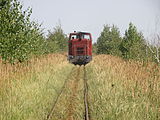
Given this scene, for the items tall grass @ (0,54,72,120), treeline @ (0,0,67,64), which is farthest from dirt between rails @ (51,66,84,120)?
treeline @ (0,0,67,64)

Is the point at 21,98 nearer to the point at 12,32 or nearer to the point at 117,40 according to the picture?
the point at 12,32

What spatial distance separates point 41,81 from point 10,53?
2.20 m

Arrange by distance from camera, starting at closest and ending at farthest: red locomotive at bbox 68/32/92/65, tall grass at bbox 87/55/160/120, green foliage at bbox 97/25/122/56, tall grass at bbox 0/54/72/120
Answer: tall grass at bbox 87/55/160/120
tall grass at bbox 0/54/72/120
red locomotive at bbox 68/32/92/65
green foliage at bbox 97/25/122/56

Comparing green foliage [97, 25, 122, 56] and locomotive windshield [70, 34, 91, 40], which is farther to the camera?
green foliage [97, 25, 122, 56]

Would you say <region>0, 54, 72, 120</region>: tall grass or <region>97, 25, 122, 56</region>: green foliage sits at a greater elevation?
<region>97, 25, 122, 56</region>: green foliage

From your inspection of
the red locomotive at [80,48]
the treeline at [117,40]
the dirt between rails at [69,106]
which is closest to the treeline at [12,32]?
the dirt between rails at [69,106]

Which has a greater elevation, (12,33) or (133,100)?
(12,33)

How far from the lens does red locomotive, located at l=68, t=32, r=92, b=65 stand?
20.6 metres

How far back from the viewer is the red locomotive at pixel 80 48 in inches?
810

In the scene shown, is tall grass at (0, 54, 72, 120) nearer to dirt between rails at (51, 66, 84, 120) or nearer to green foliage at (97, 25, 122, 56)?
dirt between rails at (51, 66, 84, 120)

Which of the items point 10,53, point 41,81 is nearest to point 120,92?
point 41,81

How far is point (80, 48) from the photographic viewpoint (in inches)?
814

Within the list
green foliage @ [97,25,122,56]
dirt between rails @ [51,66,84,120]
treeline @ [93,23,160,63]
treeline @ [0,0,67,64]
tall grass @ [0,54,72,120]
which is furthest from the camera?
green foliage @ [97,25,122,56]

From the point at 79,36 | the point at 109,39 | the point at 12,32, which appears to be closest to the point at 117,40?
the point at 109,39
